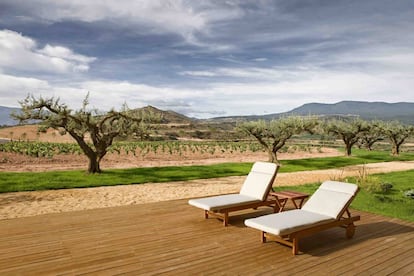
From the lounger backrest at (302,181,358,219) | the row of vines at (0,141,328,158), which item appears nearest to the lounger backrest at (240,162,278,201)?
the lounger backrest at (302,181,358,219)

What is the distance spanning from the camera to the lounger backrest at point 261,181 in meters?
6.26

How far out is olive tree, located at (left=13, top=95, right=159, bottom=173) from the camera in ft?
41.6

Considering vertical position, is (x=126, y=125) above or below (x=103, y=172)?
above

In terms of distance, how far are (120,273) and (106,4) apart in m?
10.1

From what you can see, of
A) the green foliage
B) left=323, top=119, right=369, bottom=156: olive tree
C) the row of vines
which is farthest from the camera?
left=323, top=119, right=369, bottom=156: olive tree

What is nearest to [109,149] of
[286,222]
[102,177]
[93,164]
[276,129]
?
[93,164]

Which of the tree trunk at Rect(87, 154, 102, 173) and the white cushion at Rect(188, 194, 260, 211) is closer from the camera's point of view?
the white cushion at Rect(188, 194, 260, 211)

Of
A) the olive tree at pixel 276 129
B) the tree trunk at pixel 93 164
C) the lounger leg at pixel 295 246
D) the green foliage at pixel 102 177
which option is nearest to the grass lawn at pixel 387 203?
the lounger leg at pixel 295 246

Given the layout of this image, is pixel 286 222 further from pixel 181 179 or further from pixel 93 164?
pixel 93 164

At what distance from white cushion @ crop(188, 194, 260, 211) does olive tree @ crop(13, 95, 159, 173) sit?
8807mm

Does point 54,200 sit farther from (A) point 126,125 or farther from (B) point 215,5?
(B) point 215,5

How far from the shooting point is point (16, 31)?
559 inches

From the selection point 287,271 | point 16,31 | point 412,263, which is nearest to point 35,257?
point 287,271

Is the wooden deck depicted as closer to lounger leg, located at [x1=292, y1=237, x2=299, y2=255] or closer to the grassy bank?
lounger leg, located at [x1=292, y1=237, x2=299, y2=255]
